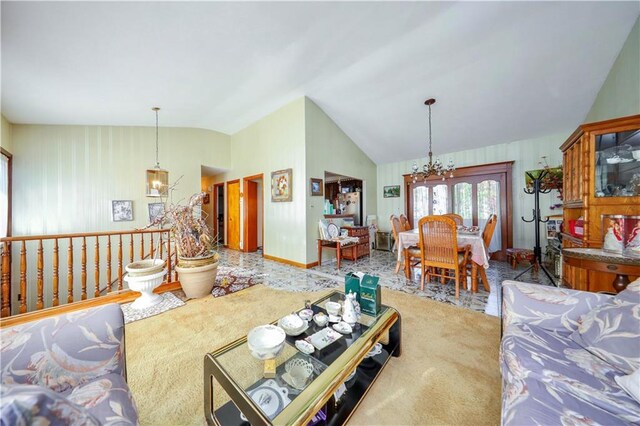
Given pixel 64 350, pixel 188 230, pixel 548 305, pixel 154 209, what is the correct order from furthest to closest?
pixel 154 209, pixel 188 230, pixel 548 305, pixel 64 350

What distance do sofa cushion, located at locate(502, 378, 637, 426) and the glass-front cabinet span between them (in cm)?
216

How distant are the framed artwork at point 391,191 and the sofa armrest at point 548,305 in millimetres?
4864

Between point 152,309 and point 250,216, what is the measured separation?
3.54 meters

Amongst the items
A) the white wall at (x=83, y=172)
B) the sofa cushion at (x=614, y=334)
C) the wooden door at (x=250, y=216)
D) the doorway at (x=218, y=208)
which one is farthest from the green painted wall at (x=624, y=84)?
the doorway at (x=218, y=208)

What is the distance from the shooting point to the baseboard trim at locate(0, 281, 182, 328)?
1.98m

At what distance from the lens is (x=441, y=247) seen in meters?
2.74

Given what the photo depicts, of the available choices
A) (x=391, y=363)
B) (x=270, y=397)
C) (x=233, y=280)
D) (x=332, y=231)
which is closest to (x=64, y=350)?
(x=270, y=397)

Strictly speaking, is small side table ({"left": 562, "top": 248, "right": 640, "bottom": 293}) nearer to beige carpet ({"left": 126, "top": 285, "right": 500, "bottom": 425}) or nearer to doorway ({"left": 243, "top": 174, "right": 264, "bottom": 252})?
beige carpet ({"left": 126, "top": 285, "right": 500, "bottom": 425})

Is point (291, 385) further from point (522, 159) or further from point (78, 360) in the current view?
point (522, 159)

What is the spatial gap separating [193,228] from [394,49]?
3433 millimetres

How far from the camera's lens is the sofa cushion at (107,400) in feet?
2.29

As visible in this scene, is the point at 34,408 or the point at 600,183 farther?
the point at 600,183

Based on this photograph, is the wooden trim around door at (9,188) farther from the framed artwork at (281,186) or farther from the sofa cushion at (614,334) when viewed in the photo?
the sofa cushion at (614,334)

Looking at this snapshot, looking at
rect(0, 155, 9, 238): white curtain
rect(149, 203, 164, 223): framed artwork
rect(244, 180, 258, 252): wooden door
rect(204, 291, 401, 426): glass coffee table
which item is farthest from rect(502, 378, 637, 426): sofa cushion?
rect(0, 155, 9, 238): white curtain
